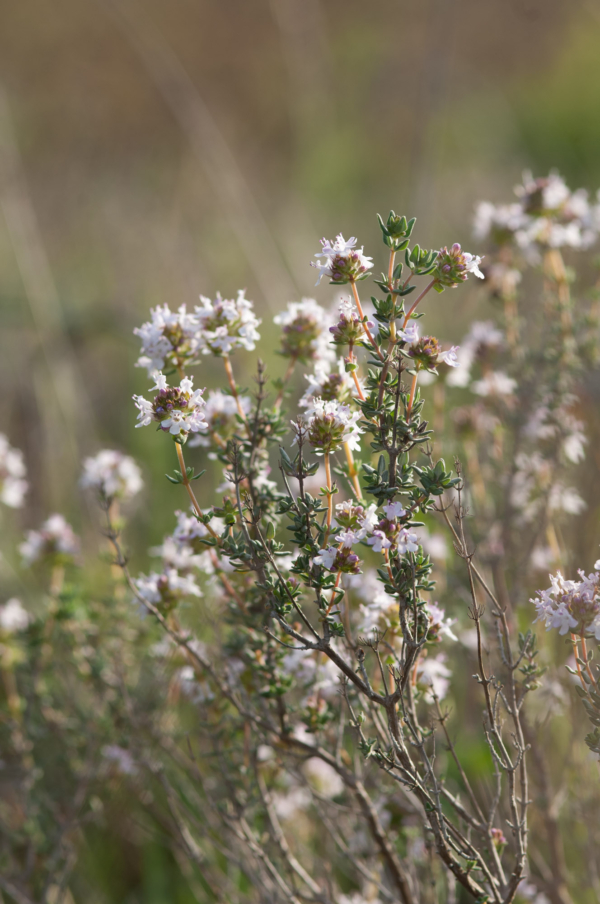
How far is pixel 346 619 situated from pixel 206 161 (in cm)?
297

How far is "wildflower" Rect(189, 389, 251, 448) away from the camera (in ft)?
5.06

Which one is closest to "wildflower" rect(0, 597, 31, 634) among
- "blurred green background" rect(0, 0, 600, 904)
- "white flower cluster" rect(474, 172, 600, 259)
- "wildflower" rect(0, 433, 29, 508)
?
"wildflower" rect(0, 433, 29, 508)

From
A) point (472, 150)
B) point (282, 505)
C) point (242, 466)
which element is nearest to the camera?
point (282, 505)

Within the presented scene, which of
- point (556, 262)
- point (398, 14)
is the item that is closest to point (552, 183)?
point (556, 262)

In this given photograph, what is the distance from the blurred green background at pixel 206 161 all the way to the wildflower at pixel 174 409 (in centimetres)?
163

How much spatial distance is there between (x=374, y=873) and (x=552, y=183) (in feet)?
5.78

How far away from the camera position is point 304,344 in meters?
1.55

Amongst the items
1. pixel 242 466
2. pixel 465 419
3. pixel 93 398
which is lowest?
pixel 242 466

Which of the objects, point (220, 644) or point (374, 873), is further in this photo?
point (374, 873)

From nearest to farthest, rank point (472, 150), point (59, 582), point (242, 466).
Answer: point (242, 466) → point (59, 582) → point (472, 150)

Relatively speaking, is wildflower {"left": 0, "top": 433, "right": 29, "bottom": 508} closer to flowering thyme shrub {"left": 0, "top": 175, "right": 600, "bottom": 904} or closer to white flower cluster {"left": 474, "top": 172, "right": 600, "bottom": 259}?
flowering thyme shrub {"left": 0, "top": 175, "right": 600, "bottom": 904}

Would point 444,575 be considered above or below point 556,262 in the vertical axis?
below

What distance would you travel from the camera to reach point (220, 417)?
1.56 m

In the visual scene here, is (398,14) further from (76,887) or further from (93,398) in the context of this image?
(76,887)
